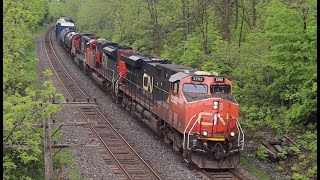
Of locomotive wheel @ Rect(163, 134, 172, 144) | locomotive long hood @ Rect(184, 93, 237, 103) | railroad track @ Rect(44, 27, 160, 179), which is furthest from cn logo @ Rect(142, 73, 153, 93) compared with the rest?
locomotive long hood @ Rect(184, 93, 237, 103)

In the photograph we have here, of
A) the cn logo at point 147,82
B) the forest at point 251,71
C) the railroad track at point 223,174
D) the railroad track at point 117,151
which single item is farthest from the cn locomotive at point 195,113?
the forest at point 251,71

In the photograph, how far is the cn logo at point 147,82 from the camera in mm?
21758

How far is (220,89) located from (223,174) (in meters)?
3.08

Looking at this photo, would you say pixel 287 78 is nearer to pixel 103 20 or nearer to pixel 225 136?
pixel 225 136

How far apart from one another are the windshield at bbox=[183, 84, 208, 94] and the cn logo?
173 inches

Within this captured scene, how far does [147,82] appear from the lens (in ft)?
73.4

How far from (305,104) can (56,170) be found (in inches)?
373

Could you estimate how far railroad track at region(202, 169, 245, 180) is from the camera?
16375 millimetres

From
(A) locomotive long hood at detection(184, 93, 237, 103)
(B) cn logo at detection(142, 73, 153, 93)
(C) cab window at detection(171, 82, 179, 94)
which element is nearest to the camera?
(A) locomotive long hood at detection(184, 93, 237, 103)

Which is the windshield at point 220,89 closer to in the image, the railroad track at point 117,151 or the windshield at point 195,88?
the windshield at point 195,88

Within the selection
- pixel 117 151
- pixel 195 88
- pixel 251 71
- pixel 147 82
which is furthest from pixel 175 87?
pixel 251 71

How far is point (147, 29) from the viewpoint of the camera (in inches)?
1598

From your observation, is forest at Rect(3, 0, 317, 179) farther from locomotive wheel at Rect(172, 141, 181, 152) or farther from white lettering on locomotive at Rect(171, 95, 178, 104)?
white lettering on locomotive at Rect(171, 95, 178, 104)

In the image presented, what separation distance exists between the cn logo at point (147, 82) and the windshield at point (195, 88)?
4384 mm
